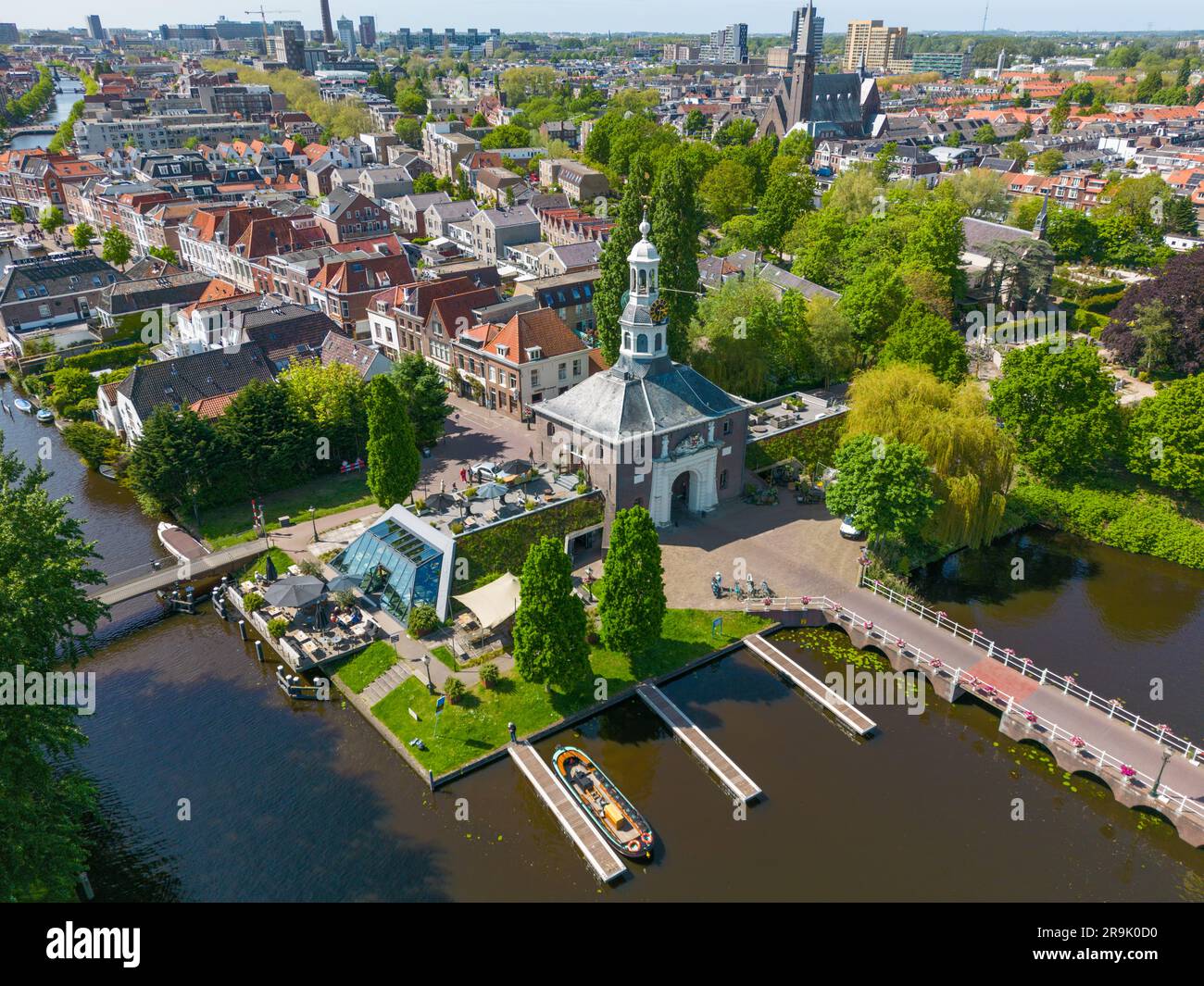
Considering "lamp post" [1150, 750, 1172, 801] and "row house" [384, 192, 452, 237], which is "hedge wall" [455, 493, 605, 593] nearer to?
"lamp post" [1150, 750, 1172, 801]

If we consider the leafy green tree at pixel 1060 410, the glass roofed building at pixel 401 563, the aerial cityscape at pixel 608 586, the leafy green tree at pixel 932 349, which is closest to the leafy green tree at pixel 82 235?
the aerial cityscape at pixel 608 586

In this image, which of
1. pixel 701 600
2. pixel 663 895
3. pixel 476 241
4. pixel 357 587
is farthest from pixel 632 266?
pixel 476 241

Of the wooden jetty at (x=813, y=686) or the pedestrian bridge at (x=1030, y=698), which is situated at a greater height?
the pedestrian bridge at (x=1030, y=698)

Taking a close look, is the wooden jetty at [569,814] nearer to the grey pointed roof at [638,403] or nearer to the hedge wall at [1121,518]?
the grey pointed roof at [638,403]

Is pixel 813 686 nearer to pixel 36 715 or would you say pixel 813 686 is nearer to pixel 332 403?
pixel 36 715

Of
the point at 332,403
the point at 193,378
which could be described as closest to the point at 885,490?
Answer: the point at 332,403

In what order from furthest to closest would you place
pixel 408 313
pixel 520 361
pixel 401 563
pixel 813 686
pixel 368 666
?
pixel 408 313
pixel 520 361
pixel 401 563
pixel 368 666
pixel 813 686
